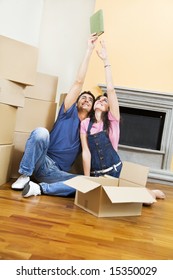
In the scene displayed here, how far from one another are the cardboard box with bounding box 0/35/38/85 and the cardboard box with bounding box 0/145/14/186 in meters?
0.41

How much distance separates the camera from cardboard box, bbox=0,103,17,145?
1507mm

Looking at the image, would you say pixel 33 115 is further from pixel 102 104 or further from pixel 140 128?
pixel 140 128

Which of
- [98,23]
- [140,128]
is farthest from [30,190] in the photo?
[140,128]

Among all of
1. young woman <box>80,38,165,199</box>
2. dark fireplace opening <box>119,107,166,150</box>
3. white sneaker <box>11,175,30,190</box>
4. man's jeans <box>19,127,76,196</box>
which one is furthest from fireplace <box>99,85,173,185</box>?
white sneaker <box>11,175,30,190</box>

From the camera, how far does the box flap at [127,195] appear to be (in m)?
1.18

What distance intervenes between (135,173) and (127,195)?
27cm

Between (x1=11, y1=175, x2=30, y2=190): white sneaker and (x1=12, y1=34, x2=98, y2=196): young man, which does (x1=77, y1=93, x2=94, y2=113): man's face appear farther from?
(x1=11, y1=175, x2=30, y2=190): white sneaker

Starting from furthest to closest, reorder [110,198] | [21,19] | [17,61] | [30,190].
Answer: [21,19]
[17,61]
[30,190]
[110,198]

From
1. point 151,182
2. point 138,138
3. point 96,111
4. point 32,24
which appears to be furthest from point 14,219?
point 32,24

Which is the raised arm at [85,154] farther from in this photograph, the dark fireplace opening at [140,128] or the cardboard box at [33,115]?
the dark fireplace opening at [140,128]

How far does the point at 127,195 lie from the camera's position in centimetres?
123

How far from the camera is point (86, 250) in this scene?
0.86 meters

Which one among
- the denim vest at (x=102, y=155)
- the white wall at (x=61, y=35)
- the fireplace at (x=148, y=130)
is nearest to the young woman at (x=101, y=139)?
the denim vest at (x=102, y=155)
